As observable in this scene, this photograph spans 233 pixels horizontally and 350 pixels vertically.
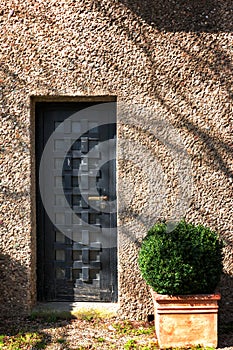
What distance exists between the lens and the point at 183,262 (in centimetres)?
422

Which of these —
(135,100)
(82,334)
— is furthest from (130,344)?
(135,100)

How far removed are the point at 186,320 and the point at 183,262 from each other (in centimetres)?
49

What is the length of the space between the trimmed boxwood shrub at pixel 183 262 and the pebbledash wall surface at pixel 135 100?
1.61 feet

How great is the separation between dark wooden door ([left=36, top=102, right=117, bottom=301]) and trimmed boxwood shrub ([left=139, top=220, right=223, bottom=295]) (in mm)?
768

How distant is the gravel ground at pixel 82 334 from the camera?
4406mm

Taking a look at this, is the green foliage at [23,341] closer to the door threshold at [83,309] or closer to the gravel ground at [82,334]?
the gravel ground at [82,334]

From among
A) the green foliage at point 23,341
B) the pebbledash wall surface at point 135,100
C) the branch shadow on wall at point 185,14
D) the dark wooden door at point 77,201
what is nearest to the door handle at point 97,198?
the dark wooden door at point 77,201

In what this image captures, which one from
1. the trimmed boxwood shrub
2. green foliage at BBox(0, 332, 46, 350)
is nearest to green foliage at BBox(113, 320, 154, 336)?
the trimmed boxwood shrub

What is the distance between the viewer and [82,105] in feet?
16.6

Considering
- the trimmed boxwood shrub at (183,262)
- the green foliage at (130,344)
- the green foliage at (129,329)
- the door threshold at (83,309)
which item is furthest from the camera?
the door threshold at (83,309)

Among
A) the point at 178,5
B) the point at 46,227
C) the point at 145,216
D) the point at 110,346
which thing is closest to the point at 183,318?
the point at 110,346

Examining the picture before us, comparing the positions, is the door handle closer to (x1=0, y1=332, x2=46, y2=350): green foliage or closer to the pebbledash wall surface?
the pebbledash wall surface

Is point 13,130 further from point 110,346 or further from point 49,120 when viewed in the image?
point 110,346

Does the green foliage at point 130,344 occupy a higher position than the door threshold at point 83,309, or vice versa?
the door threshold at point 83,309
